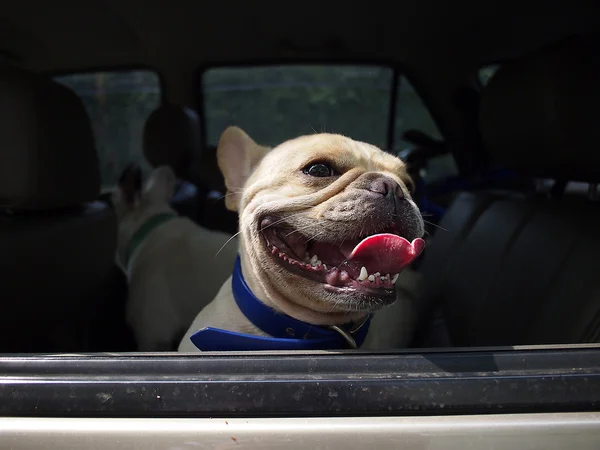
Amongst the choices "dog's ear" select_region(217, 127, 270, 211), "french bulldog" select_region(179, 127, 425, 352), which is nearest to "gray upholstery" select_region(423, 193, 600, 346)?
"french bulldog" select_region(179, 127, 425, 352)

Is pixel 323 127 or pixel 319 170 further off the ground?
pixel 319 170

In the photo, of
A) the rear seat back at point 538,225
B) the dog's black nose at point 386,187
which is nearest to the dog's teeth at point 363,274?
the dog's black nose at point 386,187

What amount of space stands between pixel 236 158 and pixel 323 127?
1066mm

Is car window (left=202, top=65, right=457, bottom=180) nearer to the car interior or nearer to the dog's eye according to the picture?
the car interior

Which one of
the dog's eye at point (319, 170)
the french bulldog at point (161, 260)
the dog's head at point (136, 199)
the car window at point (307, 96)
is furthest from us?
the car window at point (307, 96)

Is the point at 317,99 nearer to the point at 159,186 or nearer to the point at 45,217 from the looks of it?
the point at 159,186

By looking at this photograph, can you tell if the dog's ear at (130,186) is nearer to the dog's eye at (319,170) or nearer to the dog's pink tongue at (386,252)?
the dog's eye at (319,170)

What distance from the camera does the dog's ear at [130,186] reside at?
315 cm

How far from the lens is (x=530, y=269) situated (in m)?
2.05

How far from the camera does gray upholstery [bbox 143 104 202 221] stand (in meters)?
3.37

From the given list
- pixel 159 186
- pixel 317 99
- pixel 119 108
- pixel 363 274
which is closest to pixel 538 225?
pixel 363 274

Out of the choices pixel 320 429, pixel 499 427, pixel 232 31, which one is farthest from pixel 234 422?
pixel 232 31

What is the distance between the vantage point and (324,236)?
4.66 ft

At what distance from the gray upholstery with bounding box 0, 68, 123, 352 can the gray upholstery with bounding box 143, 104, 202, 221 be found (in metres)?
0.93
